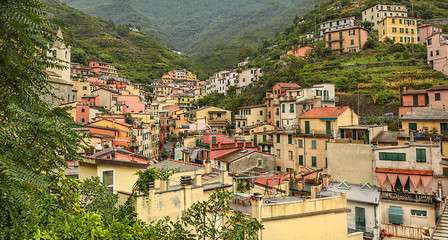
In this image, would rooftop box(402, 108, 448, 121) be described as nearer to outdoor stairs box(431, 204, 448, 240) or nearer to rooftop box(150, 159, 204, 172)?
outdoor stairs box(431, 204, 448, 240)

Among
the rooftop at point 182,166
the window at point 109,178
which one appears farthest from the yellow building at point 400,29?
the window at point 109,178

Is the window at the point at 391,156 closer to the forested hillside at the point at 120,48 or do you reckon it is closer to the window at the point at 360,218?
the window at the point at 360,218

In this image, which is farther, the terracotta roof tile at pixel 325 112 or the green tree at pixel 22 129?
the terracotta roof tile at pixel 325 112

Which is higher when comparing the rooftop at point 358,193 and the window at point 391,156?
the window at point 391,156

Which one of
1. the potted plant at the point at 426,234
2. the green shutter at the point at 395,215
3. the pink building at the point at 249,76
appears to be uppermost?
the pink building at the point at 249,76

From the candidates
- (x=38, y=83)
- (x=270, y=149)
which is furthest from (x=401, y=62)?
(x=38, y=83)

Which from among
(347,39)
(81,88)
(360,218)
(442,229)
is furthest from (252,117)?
(81,88)

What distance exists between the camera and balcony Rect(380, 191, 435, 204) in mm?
19891

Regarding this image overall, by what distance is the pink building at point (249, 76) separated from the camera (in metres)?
72.3

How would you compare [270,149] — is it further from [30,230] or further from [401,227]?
[30,230]

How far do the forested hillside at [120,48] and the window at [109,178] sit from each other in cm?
10092

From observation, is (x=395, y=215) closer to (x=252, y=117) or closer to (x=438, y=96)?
(x=438, y=96)

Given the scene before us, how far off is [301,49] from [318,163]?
4941 centimetres

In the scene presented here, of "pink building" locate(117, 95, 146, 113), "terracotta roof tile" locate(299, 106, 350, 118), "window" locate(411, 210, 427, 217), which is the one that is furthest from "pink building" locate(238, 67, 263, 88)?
"window" locate(411, 210, 427, 217)
